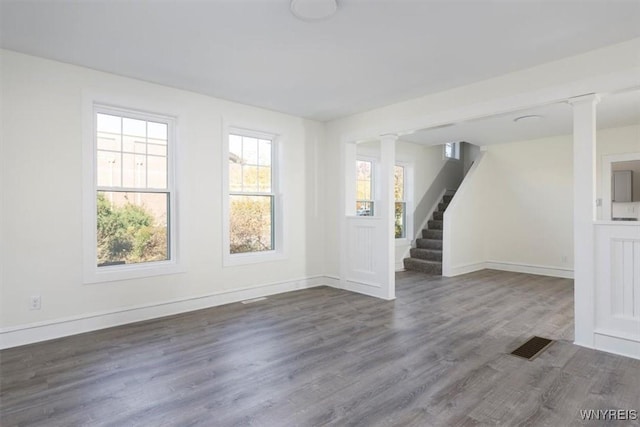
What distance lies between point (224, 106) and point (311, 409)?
3.70 metres

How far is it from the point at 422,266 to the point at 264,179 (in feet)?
11.9

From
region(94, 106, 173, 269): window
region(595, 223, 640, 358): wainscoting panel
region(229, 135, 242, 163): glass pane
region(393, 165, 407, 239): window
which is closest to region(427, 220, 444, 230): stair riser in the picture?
region(393, 165, 407, 239): window

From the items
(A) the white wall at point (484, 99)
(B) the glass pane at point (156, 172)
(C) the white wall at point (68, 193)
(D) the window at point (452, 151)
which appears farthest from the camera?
(D) the window at point (452, 151)

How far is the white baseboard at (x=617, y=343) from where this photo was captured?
2861mm

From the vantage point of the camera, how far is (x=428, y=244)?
288 inches

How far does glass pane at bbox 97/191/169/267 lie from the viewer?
3.71 m

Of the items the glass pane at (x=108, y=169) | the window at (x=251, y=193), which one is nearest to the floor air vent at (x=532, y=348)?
the window at (x=251, y=193)

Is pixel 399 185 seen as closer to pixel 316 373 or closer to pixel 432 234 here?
pixel 432 234

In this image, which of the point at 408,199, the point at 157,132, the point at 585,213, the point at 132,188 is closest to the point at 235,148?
the point at 157,132

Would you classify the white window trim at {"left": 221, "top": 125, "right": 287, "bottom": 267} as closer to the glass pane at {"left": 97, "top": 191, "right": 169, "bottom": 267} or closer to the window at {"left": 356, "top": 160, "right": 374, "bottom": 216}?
the glass pane at {"left": 97, "top": 191, "right": 169, "bottom": 267}

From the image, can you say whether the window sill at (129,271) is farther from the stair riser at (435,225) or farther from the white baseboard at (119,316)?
the stair riser at (435,225)

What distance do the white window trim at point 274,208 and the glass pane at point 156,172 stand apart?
704 millimetres

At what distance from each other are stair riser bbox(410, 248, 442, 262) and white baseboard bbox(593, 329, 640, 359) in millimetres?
3729

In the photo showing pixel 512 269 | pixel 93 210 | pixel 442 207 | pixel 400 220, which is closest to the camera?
pixel 93 210
